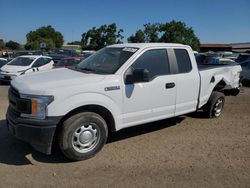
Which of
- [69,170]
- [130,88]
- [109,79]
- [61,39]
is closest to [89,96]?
[109,79]

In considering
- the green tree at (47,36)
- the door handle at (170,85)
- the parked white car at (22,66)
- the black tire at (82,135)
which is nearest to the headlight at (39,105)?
the black tire at (82,135)

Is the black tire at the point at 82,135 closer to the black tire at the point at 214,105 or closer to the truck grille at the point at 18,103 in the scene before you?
the truck grille at the point at 18,103

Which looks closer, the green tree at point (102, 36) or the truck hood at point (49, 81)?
the truck hood at point (49, 81)

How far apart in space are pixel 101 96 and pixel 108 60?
101 centimetres

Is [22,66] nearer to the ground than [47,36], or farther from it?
nearer to the ground

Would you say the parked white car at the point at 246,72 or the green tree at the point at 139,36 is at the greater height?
the green tree at the point at 139,36

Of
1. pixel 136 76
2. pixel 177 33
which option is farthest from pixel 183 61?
pixel 177 33

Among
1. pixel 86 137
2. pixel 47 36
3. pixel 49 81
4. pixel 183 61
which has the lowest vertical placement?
pixel 86 137

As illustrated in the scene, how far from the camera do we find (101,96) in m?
4.48

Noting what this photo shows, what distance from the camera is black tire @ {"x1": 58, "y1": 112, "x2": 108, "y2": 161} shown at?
4.24 m

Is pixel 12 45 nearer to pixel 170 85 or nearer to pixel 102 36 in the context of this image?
pixel 102 36

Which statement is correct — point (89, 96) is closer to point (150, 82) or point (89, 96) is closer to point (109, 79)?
point (109, 79)

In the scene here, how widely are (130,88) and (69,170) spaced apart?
1.64 meters

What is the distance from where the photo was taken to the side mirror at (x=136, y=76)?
4.68 metres
